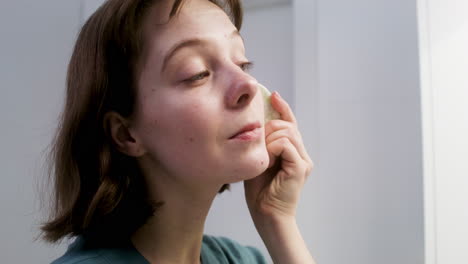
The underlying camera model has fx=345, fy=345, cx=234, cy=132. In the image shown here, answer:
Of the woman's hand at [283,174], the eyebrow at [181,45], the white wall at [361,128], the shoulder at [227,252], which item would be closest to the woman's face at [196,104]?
the eyebrow at [181,45]

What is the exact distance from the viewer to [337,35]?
0.92 m

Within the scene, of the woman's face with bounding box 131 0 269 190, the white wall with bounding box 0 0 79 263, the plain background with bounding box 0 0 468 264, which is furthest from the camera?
the white wall with bounding box 0 0 79 263

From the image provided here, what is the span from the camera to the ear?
587mm

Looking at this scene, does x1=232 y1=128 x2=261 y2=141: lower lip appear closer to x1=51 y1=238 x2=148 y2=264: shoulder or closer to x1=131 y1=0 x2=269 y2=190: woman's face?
x1=131 y1=0 x2=269 y2=190: woman's face

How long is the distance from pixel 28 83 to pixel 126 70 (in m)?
0.66

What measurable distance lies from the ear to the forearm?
31cm

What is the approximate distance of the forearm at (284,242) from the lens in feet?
2.24

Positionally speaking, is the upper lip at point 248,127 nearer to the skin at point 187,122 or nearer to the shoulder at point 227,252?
the skin at point 187,122

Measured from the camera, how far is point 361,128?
88 cm

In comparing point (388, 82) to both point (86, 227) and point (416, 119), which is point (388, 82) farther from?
point (86, 227)

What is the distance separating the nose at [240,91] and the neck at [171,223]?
169 millimetres

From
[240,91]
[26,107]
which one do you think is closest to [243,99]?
[240,91]

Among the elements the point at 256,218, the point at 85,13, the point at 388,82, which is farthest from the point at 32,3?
the point at 388,82

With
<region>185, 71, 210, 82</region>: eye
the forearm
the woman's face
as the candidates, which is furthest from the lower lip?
the forearm
